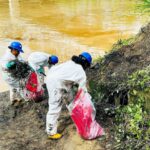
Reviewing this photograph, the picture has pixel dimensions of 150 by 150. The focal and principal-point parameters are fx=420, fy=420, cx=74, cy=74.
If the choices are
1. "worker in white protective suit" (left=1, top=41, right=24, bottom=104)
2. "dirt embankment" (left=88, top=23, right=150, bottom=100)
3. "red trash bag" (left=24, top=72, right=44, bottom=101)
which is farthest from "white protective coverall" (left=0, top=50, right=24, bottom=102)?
"dirt embankment" (left=88, top=23, right=150, bottom=100)

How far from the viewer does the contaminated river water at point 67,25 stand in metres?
13.6

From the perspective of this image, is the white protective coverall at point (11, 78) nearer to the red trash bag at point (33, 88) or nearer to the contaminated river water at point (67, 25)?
the red trash bag at point (33, 88)

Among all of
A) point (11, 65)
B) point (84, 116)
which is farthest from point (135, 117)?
point (11, 65)

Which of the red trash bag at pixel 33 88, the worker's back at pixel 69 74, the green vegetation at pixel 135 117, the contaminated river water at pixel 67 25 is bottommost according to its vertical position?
the contaminated river water at pixel 67 25

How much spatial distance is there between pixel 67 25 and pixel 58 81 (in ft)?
36.6

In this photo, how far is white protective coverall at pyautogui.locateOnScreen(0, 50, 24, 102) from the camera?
723 centimetres

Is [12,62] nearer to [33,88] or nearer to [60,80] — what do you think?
[33,88]

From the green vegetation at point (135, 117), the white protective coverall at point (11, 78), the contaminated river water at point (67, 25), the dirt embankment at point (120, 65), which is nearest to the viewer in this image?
the green vegetation at point (135, 117)

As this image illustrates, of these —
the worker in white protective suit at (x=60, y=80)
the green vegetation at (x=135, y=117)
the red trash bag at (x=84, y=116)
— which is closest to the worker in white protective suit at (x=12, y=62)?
the worker in white protective suit at (x=60, y=80)

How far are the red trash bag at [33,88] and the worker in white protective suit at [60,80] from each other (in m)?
1.47

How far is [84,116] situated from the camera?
5.57m

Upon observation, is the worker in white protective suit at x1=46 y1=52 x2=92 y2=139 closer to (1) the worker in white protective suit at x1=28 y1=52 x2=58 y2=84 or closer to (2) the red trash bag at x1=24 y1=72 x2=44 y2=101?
(1) the worker in white protective suit at x1=28 y1=52 x2=58 y2=84

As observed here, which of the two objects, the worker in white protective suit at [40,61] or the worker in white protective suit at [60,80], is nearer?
the worker in white protective suit at [60,80]

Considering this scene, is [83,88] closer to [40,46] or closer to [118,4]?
[40,46]
